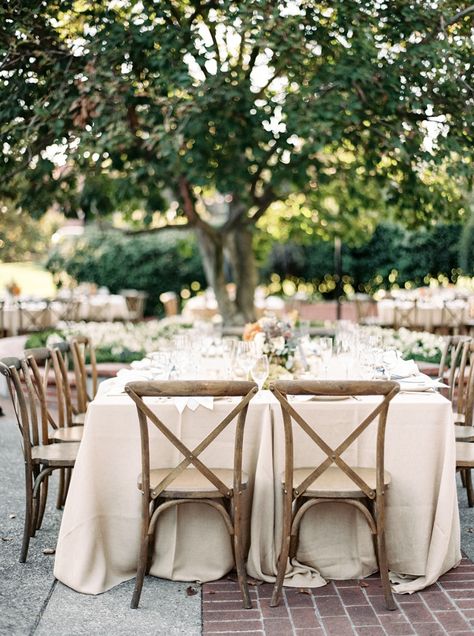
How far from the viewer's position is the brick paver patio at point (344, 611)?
384 cm

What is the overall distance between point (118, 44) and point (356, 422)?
448 cm

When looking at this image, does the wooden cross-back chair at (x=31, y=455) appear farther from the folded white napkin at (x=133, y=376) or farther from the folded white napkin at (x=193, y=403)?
the folded white napkin at (x=193, y=403)

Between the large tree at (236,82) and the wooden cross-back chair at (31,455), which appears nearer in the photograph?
the wooden cross-back chair at (31,455)

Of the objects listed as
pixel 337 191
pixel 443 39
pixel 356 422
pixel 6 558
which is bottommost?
pixel 6 558

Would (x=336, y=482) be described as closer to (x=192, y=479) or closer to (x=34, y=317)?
(x=192, y=479)

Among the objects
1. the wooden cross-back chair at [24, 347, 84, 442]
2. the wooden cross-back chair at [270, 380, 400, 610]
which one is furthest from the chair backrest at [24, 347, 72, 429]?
the wooden cross-back chair at [270, 380, 400, 610]

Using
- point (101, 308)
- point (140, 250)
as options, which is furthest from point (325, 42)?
point (140, 250)

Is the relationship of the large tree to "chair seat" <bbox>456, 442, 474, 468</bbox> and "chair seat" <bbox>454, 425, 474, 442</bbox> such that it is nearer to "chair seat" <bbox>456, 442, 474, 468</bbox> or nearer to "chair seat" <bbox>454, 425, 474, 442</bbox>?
"chair seat" <bbox>454, 425, 474, 442</bbox>

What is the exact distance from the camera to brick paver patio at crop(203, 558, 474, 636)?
12.6ft

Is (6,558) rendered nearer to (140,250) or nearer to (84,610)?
(84,610)

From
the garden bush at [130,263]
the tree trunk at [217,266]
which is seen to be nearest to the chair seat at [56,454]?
the tree trunk at [217,266]

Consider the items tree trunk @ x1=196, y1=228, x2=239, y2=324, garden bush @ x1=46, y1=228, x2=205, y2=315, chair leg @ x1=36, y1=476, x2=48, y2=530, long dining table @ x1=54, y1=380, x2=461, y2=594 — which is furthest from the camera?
garden bush @ x1=46, y1=228, x2=205, y2=315

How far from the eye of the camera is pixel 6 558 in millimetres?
4836

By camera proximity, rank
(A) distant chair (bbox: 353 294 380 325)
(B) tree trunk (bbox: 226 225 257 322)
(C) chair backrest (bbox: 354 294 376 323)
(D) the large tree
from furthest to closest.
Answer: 1. (C) chair backrest (bbox: 354 294 376 323)
2. (A) distant chair (bbox: 353 294 380 325)
3. (B) tree trunk (bbox: 226 225 257 322)
4. (D) the large tree
